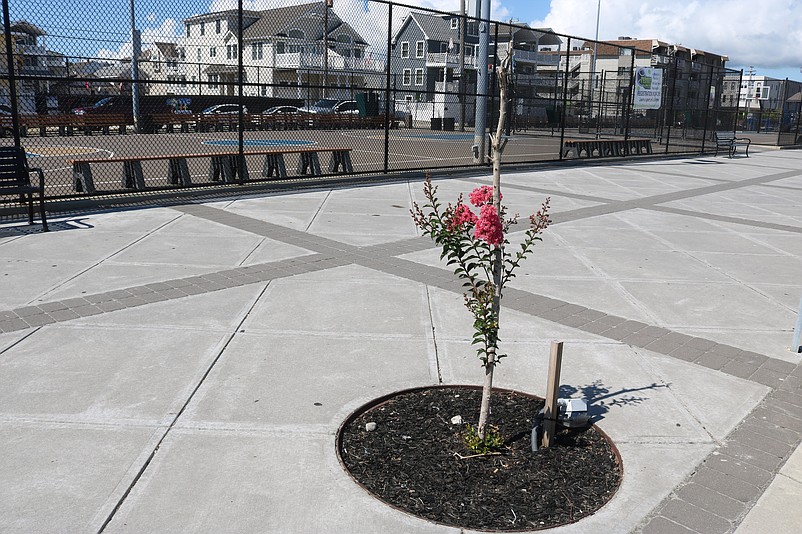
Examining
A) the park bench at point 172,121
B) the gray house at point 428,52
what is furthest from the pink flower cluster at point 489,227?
the gray house at point 428,52

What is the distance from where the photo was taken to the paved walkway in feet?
11.1

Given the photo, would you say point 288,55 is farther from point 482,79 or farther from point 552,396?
point 552,396

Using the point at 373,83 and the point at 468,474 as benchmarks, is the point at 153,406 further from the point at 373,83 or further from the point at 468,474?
the point at 373,83

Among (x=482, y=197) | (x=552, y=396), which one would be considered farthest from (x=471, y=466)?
(x=482, y=197)

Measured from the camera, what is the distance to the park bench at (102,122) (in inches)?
1071

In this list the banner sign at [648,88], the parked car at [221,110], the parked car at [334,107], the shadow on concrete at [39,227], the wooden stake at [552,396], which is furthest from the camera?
the parked car at [334,107]

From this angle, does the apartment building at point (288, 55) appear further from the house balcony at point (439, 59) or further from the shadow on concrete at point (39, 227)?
the house balcony at point (439, 59)

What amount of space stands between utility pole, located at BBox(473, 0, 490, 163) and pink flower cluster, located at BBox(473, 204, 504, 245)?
1505 cm

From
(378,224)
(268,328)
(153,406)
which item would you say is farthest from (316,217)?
(153,406)

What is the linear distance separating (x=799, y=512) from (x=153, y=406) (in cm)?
358

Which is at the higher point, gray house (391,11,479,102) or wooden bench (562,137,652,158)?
gray house (391,11,479,102)

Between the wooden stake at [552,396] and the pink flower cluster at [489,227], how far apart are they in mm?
732

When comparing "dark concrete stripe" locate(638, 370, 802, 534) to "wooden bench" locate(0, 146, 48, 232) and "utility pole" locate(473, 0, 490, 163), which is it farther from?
"utility pole" locate(473, 0, 490, 163)

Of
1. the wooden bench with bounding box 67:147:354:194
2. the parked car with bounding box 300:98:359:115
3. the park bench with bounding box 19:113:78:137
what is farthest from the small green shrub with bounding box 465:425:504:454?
the parked car with bounding box 300:98:359:115
